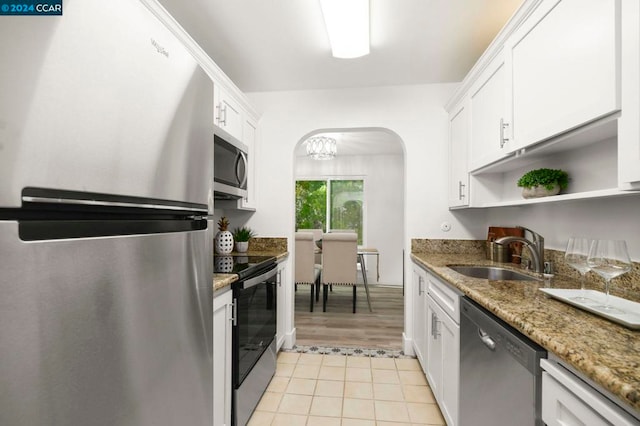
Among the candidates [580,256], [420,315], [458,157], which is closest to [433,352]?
[420,315]

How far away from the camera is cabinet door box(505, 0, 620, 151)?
0.98m

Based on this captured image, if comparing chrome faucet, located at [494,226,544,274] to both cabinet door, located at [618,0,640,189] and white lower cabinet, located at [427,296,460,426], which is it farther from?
cabinet door, located at [618,0,640,189]

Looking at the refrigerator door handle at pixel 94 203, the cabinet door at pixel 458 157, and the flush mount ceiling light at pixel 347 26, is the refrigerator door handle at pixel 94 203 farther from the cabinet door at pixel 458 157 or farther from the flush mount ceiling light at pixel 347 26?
the cabinet door at pixel 458 157

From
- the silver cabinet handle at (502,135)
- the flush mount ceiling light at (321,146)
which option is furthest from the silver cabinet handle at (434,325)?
the flush mount ceiling light at (321,146)

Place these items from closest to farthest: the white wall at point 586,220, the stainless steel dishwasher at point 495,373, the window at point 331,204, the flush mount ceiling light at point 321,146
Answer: the stainless steel dishwasher at point 495,373 < the white wall at point 586,220 < the flush mount ceiling light at point 321,146 < the window at point 331,204

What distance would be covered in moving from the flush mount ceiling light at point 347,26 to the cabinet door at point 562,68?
33.3 inches

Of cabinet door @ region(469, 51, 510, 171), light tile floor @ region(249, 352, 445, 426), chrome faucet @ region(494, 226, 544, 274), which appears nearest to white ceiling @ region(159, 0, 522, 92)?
cabinet door @ region(469, 51, 510, 171)

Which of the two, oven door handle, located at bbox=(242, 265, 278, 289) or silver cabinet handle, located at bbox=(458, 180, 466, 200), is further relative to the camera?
silver cabinet handle, located at bbox=(458, 180, 466, 200)

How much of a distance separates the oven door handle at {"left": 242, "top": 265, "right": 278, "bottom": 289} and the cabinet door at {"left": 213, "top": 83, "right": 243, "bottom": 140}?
1080 millimetres

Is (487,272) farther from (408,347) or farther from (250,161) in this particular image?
(250,161)

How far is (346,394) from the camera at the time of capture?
6.83 ft

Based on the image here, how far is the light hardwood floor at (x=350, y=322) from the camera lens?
118 inches

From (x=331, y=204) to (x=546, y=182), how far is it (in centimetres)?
458
